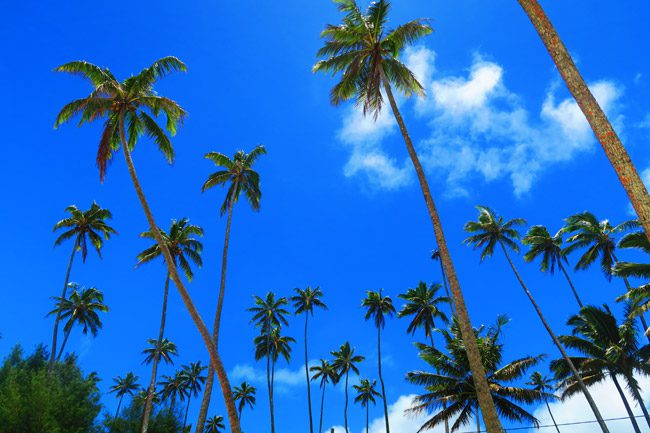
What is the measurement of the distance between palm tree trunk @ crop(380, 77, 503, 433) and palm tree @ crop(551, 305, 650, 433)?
18297 mm

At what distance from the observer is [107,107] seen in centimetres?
1738

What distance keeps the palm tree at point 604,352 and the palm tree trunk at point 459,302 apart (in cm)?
1830

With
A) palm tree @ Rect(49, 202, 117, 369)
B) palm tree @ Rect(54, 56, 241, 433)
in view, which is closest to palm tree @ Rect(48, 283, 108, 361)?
palm tree @ Rect(49, 202, 117, 369)

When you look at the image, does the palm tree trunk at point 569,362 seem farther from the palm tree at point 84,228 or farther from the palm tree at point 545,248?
the palm tree at point 84,228

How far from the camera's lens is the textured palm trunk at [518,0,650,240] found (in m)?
6.60

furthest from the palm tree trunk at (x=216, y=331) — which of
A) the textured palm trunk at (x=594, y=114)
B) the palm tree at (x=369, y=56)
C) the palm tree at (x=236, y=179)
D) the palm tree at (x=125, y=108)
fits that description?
the textured palm trunk at (x=594, y=114)

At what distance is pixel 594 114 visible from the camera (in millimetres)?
7469

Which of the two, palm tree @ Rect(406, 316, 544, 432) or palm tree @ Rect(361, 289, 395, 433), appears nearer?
palm tree @ Rect(406, 316, 544, 432)

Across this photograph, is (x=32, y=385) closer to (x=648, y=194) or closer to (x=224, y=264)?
(x=224, y=264)

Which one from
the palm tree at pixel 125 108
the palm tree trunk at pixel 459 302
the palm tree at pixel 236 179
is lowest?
the palm tree trunk at pixel 459 302

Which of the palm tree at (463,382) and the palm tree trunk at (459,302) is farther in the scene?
the palm tree at (463,382)

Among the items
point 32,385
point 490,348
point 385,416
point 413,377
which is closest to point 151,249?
point 32,385

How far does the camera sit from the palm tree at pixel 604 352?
25.6 metres

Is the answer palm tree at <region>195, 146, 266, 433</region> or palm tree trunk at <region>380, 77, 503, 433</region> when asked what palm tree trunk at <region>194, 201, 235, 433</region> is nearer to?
palm tree at <region>195, 146, 266, 433</region>
